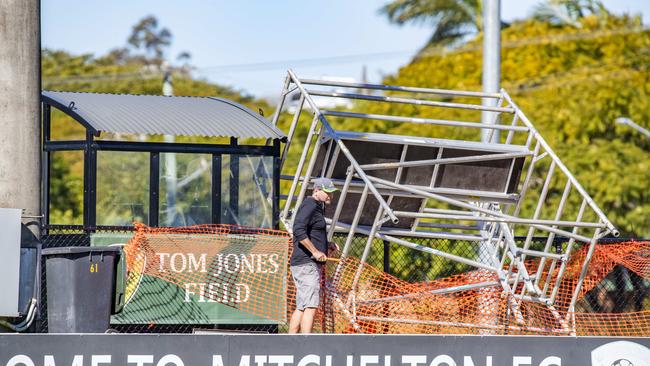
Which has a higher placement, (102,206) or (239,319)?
(102,206)

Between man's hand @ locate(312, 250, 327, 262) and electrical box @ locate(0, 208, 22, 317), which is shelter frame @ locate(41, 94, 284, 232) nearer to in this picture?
electrical box @ locate(0, 208, 22, 317)

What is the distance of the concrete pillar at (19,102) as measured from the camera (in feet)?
29.5

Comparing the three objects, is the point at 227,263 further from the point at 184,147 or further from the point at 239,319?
the point at 184,147

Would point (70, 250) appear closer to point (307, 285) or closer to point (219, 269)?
point (219, 269)

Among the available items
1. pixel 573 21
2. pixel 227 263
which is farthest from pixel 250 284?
pixel 573 21

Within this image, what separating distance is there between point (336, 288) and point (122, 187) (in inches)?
119

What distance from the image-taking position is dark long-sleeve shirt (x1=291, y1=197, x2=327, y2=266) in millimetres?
9586

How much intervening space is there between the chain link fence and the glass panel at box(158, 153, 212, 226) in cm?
85

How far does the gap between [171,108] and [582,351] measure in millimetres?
5229

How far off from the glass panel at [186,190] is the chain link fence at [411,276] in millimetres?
854

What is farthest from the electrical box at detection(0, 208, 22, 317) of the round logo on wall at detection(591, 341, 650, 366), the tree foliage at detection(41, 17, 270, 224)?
the tree foliage at detection(41, 17, 270, 224)

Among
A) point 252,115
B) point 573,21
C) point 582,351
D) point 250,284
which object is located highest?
point 573,21

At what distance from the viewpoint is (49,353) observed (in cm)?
818

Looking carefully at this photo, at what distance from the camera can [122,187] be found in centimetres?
1162
